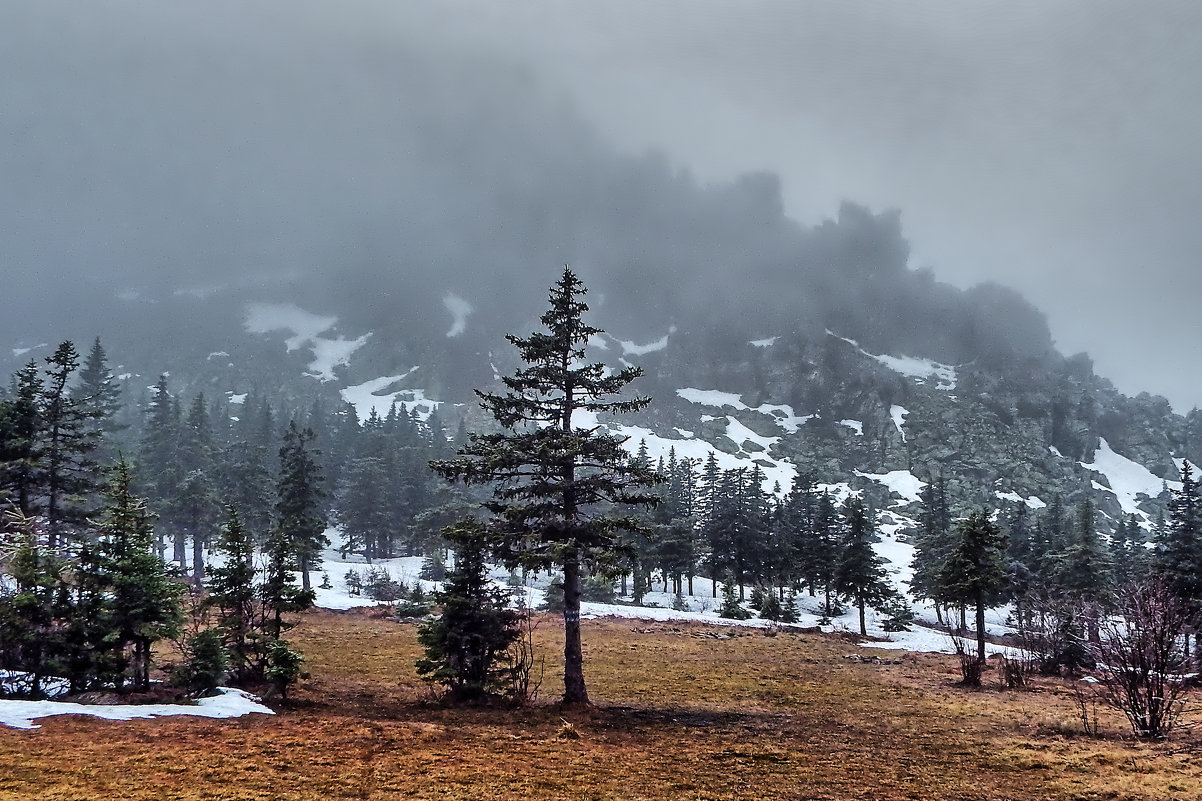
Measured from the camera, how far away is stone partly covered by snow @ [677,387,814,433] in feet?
582

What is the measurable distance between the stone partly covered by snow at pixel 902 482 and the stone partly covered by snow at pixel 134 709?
135 metres

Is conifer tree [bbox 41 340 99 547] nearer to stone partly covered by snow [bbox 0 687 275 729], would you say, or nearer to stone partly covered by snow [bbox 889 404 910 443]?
stone partly covered by snow [bbox 0 687 275 729]

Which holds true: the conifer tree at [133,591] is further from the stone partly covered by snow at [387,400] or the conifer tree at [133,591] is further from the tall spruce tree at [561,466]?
the stone partly covered by snow at [387,400]

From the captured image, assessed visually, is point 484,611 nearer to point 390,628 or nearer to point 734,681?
point 734,681

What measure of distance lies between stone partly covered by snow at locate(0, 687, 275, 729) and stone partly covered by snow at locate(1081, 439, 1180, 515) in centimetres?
18719

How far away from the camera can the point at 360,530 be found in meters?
63.8

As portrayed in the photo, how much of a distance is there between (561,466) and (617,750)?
6.88 m

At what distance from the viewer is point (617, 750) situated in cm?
1166

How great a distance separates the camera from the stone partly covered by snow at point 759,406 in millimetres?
177375

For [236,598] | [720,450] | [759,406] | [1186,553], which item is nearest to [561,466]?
[236,598]

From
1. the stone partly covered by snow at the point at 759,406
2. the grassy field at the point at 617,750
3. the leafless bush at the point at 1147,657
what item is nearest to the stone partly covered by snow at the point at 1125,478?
the stone partly covered by snow at the point at 759,406

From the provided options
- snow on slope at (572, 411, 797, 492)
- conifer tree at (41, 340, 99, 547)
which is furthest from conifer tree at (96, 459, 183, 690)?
snow on slope at (572, 411, 797, 492)

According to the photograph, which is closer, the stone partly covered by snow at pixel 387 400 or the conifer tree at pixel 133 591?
the conifer tree at pixel 133 591

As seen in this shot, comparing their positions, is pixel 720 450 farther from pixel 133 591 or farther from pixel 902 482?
pixel 133 591
